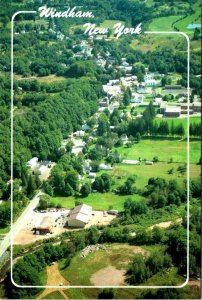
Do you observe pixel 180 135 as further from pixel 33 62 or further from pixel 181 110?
pixel 33 62

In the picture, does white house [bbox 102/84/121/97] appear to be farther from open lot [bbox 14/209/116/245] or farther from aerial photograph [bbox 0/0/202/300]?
open lot [bbox 14/209/116/245]

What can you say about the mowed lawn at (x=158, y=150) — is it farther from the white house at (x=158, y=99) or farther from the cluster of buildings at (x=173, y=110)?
the white house at (x=158, y=99)

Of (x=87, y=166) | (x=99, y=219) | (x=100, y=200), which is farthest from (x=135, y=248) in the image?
(x=87, y=166)

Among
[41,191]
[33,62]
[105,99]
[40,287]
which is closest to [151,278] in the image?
[40,287]

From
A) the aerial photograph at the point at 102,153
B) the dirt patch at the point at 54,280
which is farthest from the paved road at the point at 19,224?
the dirt patch at the point at 54,280

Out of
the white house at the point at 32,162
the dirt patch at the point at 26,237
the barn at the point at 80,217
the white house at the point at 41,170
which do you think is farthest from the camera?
the white house at the point at 41,170

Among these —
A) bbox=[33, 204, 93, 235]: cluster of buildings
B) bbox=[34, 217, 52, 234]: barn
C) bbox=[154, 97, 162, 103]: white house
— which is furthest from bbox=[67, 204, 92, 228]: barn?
bbox=[154, 97, 162, 103]: white house

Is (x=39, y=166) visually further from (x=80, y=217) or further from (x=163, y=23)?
(x=163, y=23)
